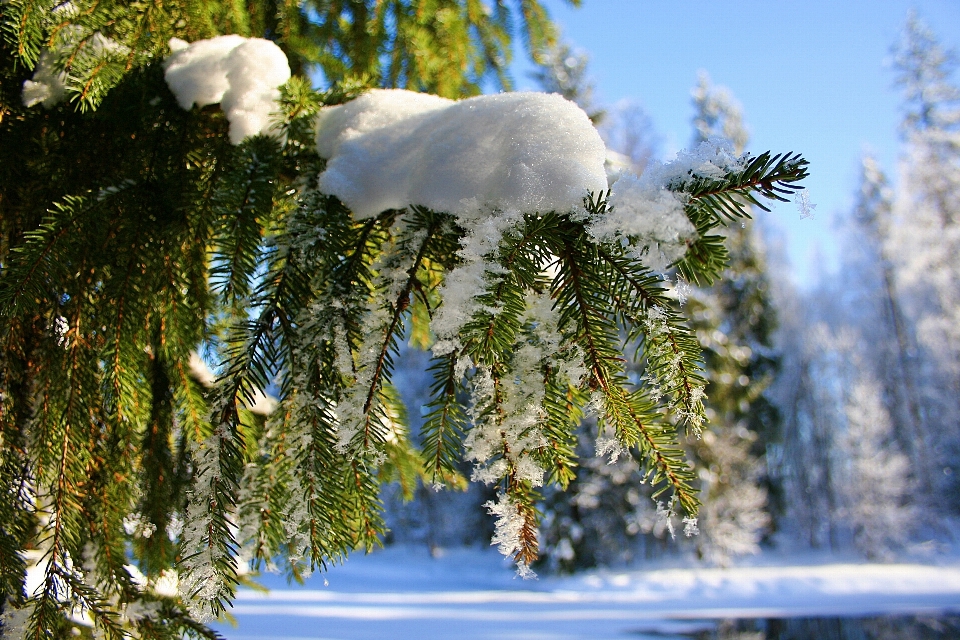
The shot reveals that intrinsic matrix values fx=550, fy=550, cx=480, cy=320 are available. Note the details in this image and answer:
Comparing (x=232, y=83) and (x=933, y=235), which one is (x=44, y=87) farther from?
(x=933, y=235)

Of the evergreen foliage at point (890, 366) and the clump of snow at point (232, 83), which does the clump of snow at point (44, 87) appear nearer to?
the clump of snow at point (232, 83)

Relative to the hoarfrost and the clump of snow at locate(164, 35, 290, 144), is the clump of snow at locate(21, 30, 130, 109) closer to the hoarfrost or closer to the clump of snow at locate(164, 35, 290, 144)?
the clump of snow at locate(164, 35, 290, 144)

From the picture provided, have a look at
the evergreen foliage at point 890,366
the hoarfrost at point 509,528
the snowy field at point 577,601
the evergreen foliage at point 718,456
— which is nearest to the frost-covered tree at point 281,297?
the hoarfrost at point 509,528

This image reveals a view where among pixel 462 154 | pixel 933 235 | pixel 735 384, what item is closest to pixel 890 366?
pixel 933 235

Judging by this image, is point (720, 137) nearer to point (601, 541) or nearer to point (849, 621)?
point (849, 621)

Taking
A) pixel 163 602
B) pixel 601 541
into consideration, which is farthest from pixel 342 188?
pixel 601 541

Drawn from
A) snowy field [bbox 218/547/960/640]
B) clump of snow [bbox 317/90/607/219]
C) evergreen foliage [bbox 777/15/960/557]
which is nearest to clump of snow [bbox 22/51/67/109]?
clump of snow [bbox 317/90/607/219]

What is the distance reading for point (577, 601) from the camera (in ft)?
42.8

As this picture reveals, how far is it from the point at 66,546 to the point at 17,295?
42 cm

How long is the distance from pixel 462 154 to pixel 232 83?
0.55m

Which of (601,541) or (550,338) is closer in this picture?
(550,338)

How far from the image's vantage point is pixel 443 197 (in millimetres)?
816

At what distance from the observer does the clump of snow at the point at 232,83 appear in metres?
1.04

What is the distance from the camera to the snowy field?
9398 mm
